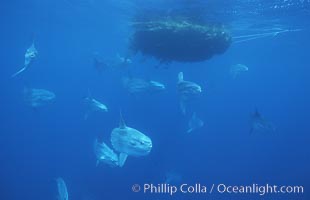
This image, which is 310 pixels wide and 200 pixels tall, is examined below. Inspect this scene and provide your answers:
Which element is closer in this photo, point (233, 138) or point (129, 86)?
point (129, 86)

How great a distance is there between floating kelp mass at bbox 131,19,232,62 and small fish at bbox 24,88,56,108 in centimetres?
440

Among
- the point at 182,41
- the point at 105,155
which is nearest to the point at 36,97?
the point at 105,155

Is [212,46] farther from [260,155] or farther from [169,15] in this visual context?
[260,155]

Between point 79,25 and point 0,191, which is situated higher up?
point 79,25

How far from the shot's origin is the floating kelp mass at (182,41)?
13.6m

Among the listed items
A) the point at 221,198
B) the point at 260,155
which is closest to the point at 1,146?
the point at 221,198

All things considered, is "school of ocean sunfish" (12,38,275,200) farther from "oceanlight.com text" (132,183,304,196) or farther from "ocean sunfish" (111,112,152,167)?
"oceanlight.com text" (132,183,304,196)

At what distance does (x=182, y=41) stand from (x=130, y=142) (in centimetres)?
624

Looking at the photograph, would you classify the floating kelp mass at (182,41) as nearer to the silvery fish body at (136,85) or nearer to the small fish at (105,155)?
the silvery fish body at (136,85)

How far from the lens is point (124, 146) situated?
891cm

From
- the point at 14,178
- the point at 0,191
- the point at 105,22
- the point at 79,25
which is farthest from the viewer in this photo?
the point at 79,25

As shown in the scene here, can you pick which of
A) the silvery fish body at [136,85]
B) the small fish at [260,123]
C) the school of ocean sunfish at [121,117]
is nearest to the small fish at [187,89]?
the school of ocean sunfish at [121,117]

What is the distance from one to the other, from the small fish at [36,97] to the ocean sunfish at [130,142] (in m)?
6.23

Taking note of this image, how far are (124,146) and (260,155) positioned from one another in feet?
90.6
